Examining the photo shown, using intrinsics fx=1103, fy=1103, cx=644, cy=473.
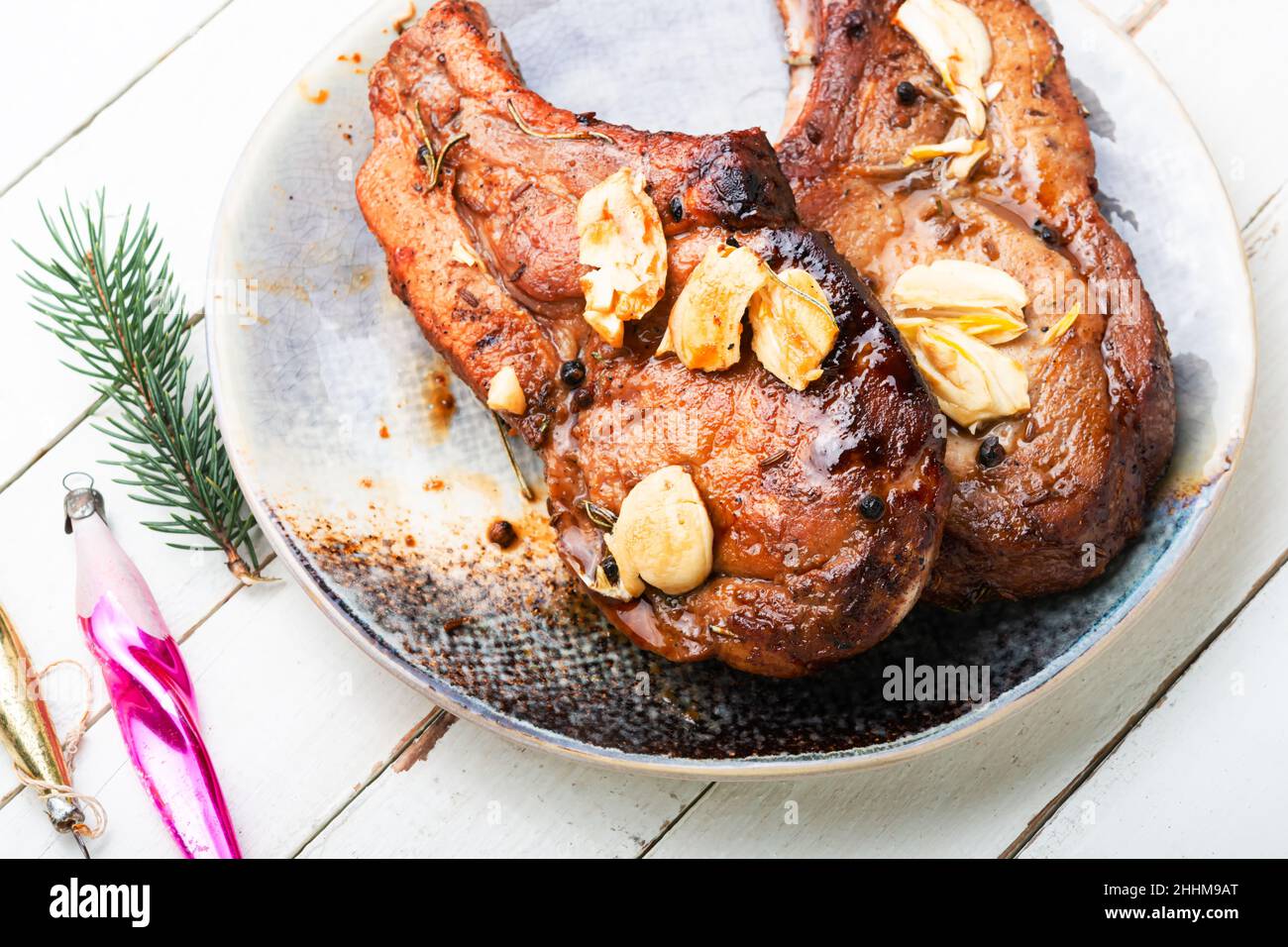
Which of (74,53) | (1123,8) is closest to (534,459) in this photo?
(74,53)

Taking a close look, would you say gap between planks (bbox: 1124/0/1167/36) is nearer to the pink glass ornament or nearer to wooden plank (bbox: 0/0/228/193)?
wooden plank (bbox: 0/0/228/193)

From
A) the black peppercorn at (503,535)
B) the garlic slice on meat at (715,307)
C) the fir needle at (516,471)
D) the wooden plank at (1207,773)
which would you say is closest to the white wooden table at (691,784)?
the wooden plank at (1207,773)

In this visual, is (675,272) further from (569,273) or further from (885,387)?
(885,387)

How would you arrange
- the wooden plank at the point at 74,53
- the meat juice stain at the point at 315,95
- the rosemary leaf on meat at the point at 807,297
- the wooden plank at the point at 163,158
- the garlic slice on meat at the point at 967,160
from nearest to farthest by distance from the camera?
the rosemary leaf on meat at the point at 807,297 → the garlic slice on meat at the point at 967,160 → the meat juice stain at the point at 315,95 → the wooden plank at the point at 163,158 → the wooden plank at the point at 74,53

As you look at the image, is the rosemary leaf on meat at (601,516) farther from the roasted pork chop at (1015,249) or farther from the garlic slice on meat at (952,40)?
the garlic slice on meat at (952,40)
